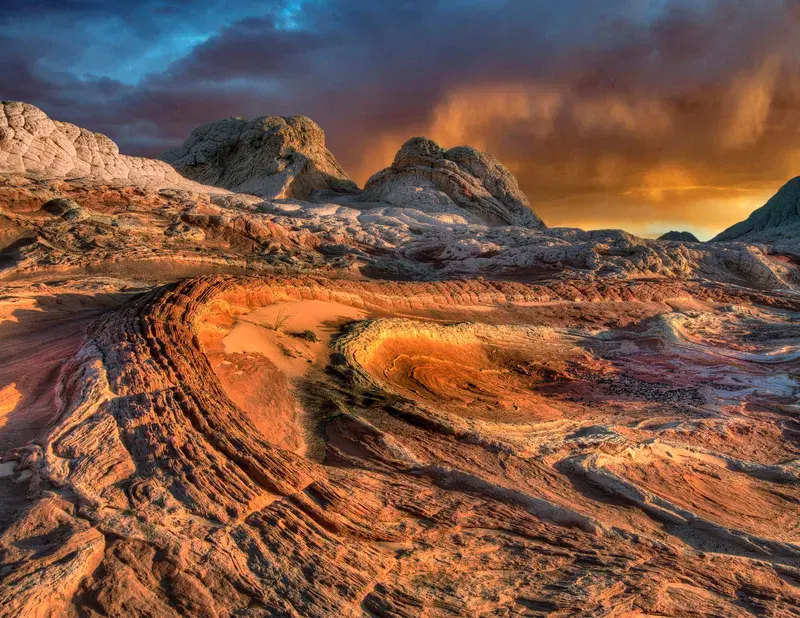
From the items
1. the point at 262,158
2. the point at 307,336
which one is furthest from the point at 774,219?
the point at 307,336

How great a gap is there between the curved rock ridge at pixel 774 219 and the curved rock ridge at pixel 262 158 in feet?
86.0

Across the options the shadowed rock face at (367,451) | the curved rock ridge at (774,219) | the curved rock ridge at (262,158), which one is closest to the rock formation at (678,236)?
the curved rock ridge at (774,219)

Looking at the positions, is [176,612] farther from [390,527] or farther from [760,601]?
[760,601]

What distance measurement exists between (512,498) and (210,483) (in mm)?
2258

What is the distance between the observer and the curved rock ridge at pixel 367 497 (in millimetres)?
3029

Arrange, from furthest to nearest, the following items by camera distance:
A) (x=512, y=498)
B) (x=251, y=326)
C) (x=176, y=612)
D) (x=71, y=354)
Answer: (x=251, y=326), (x=71, y=354), (x=512, y=498), (x=176, y=612)

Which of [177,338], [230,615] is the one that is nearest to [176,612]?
[230,615]

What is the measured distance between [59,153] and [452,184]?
59.1 feet

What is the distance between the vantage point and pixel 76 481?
3.43 meters

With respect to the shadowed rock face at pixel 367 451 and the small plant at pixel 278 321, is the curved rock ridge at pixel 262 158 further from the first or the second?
the small plant at pixel 278 321

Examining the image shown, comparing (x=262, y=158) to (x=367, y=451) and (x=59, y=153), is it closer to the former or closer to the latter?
(x=59, y=153)

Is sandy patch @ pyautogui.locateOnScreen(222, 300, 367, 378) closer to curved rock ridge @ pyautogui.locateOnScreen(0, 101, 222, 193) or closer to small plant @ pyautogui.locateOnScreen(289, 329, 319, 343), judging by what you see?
small plant @ pyautogui.locateOnScreen(289, 329, 319, 343)

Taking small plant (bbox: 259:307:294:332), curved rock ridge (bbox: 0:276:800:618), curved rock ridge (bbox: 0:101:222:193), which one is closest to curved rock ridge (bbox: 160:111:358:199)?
curved rock ridge (bbox: 0:101:222:193)

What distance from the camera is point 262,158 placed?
30922 mm
